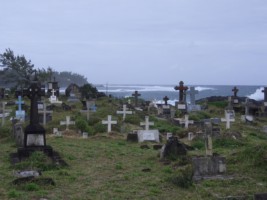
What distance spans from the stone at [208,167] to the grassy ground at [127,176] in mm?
253

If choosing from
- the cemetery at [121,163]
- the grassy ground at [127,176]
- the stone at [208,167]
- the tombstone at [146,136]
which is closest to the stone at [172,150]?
the cemetery at [121,163]

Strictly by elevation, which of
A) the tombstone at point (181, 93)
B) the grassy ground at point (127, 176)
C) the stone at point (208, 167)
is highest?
the tombstone at point (181, 93)

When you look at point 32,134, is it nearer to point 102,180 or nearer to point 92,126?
point 102,180

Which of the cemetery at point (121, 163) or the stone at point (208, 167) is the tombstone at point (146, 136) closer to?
the cemetery at point (121, 163)

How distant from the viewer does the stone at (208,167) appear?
9.46 m

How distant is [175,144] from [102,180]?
3.39 m

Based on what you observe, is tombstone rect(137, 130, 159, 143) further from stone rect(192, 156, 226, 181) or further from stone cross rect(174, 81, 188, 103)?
stone cross rect(174, 81, 188, 103)

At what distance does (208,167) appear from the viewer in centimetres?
959

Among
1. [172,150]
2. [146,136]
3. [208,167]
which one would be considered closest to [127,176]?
[208,167]

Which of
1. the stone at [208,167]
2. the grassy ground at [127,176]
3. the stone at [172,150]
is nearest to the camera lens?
the grassy ground at [127,176]

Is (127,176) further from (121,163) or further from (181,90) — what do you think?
(181,90)

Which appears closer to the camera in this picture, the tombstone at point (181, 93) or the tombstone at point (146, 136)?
the tombstone at point (146, 136)

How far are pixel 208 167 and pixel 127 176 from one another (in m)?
1.74

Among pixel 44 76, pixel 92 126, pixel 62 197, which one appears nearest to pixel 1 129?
pixel 92 126
